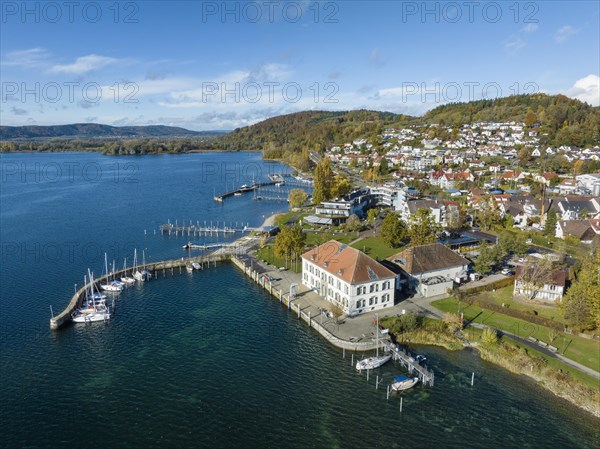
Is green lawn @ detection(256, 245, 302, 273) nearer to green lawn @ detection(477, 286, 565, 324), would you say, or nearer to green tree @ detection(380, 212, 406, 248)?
green tree @ detection(380, 212, 406, 248)

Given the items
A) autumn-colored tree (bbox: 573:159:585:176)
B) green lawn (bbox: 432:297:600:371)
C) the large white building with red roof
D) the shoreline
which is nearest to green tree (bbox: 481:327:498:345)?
the shoreline

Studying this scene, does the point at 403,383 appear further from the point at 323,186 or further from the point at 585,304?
the point at 323,186

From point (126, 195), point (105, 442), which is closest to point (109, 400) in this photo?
point (105, 442)

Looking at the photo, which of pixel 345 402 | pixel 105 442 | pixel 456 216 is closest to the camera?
pixel 105 442

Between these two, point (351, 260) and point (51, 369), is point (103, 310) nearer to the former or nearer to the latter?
point (51, 369)

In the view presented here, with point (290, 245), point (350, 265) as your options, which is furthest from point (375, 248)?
point (350, 265)

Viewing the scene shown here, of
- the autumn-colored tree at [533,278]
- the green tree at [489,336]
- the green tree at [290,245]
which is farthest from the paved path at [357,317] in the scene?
the autumn-colored tree at [533,278]
